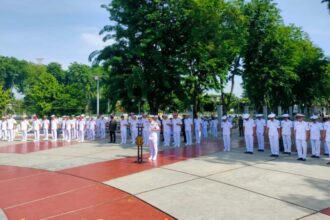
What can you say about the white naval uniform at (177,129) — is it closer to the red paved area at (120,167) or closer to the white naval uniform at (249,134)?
the red paved area at (120,167)

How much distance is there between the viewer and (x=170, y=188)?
9.53 metres

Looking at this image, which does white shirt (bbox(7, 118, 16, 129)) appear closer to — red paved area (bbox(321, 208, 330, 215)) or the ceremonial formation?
the ceremonial formation

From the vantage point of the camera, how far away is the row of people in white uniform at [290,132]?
525 inches

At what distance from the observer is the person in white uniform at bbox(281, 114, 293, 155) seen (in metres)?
14.6

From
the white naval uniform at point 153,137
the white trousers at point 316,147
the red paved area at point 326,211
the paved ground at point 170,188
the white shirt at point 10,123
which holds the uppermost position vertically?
the white shirt at point 10,123

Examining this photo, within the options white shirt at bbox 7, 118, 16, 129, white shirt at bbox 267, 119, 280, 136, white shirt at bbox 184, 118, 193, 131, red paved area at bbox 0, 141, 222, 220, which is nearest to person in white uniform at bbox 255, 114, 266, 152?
white shirt at bbox 267, 119, 280, 136

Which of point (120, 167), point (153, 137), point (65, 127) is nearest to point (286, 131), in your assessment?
point (153, 137)

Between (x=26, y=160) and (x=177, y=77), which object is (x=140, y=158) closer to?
(x=26, y=160)

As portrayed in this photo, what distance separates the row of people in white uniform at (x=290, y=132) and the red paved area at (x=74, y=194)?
3.76 m

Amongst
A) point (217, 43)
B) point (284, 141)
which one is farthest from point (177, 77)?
point (284, 141)

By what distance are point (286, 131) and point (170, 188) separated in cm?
747

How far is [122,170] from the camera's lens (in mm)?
12188

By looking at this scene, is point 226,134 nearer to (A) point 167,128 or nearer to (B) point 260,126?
(B) point 260,126

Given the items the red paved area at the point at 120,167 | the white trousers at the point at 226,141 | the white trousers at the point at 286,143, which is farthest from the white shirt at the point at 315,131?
the red paved area at the point at 120,167
